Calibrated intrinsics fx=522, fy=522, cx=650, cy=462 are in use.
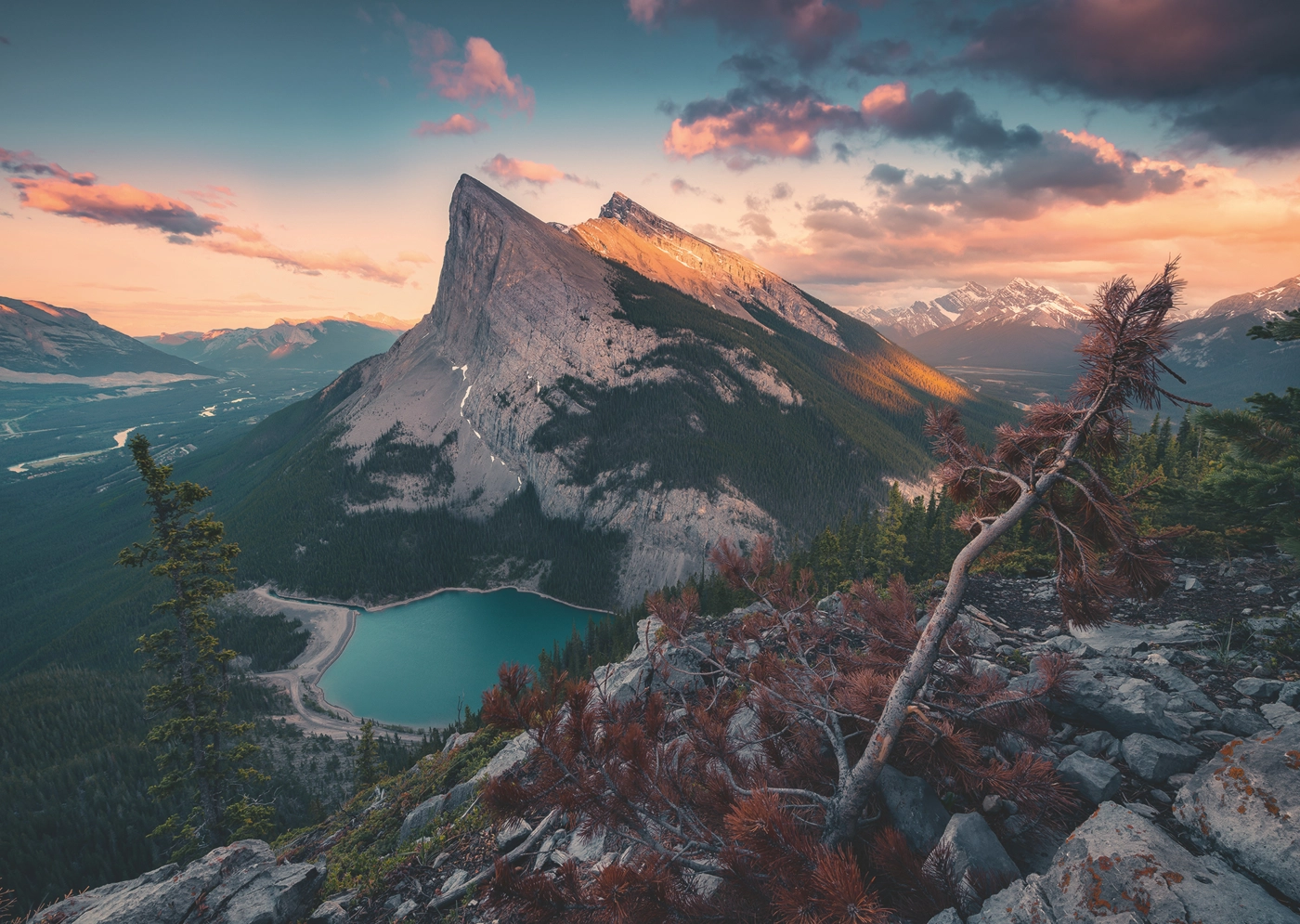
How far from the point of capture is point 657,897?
20.5 feet

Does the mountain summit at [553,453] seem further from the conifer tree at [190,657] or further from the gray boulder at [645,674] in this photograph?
the gray boulder at [645,674]

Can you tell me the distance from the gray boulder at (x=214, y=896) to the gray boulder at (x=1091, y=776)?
1776 centimetres

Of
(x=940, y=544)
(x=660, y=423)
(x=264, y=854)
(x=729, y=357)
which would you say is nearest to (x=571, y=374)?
(x=660, y=423)

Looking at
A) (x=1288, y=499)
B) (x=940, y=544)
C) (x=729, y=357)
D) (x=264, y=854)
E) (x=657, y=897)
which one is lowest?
(x=264, y=854)

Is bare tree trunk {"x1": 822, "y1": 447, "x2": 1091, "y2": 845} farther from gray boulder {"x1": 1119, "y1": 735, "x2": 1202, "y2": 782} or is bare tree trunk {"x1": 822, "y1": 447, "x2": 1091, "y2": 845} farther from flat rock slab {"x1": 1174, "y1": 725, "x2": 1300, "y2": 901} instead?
gray boulder {"x1": 1119, "y1": 735, "x2": 1202, "y2": 782}

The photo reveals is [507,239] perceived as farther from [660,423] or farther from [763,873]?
[763,873]

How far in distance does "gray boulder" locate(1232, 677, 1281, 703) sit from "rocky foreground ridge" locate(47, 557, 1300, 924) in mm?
47

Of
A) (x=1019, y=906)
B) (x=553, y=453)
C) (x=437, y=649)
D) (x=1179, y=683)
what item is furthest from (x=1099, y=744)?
(x=553, y=453)

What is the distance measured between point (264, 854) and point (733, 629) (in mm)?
15560

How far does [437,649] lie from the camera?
104688mm

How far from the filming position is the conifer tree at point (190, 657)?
20.0m

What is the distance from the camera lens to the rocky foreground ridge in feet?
19.6

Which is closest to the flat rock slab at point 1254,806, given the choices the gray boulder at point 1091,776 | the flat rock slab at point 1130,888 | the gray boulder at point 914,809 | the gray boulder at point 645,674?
the flat rock slab at point 1130,888

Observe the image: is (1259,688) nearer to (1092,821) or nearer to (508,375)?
(1092,821)
